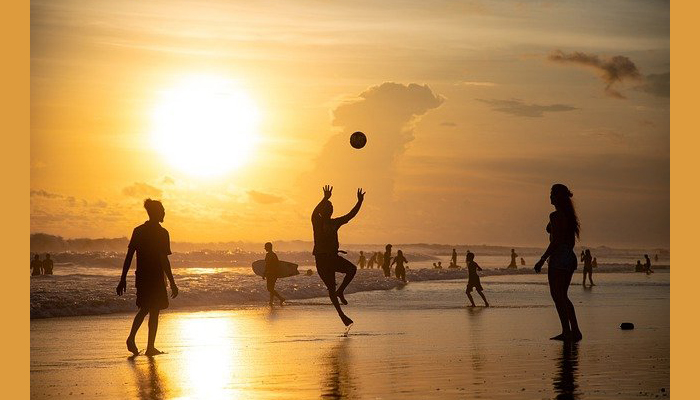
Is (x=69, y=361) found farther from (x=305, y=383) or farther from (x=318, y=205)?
(x=318, y=205)

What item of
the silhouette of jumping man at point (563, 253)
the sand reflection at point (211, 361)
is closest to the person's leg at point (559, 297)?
the silhouette of jumping man at point (563, 253)

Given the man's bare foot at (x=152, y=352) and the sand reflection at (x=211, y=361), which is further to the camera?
the man's bare foot at (x=152, y=352)

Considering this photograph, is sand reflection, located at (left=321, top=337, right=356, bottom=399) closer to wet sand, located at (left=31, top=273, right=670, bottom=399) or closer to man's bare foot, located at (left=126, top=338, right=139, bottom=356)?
wet sand, located at (left=31, top=273, right=670, bottom=399)

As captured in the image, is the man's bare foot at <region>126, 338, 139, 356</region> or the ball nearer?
the man's bare foot at <region>126, 338, 139, 356</region>

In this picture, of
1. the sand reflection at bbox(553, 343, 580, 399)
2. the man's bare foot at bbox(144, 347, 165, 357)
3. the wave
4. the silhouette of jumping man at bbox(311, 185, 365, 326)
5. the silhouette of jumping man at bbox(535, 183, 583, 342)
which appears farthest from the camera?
the wave

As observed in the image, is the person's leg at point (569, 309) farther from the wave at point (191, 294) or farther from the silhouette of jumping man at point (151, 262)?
the wave at point (191, 294)

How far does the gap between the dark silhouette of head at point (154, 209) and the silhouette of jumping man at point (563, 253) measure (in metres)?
5.49

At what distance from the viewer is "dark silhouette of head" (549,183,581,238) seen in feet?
52.4

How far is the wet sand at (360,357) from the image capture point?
10695mm

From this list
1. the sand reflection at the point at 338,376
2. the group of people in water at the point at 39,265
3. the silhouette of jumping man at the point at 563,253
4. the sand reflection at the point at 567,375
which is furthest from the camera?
the group of people in water at the point at 39,265

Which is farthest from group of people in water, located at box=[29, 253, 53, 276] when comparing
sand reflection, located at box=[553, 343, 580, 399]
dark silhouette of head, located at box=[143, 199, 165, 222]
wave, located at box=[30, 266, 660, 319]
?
sand reflection, located at box=[553, 343, 580, 399]

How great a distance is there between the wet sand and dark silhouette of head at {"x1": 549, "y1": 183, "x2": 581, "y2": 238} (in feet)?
5.89

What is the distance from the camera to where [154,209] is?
585 inches

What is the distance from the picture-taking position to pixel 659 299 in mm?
A: 30078
